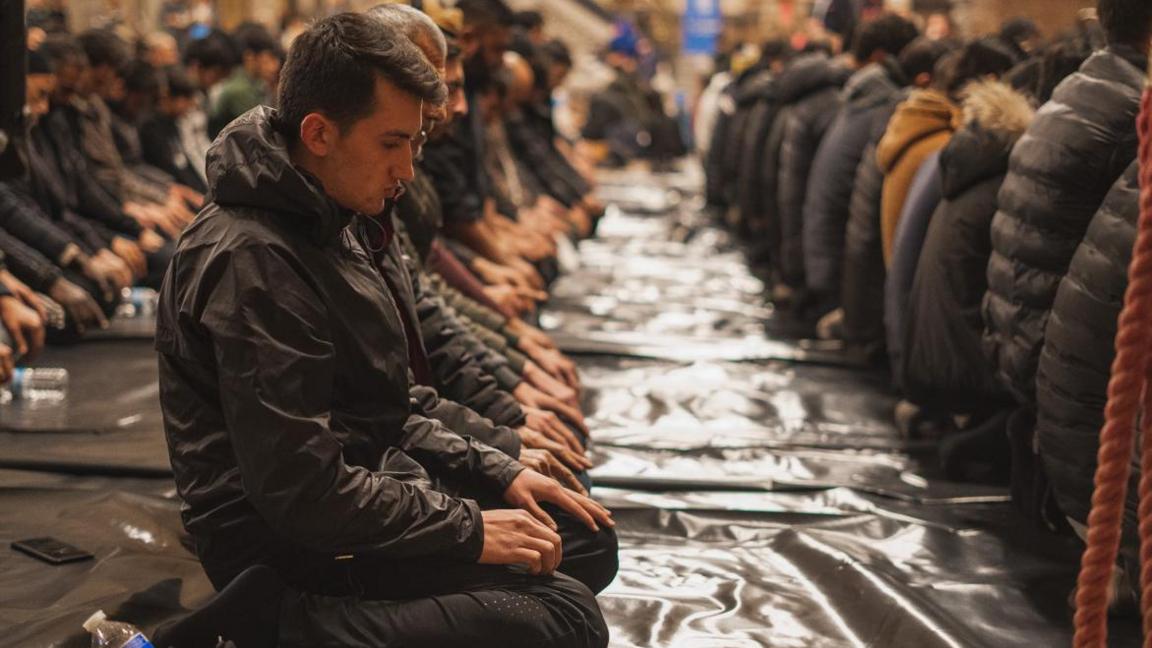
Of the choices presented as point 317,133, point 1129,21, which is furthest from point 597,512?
point 1129,21

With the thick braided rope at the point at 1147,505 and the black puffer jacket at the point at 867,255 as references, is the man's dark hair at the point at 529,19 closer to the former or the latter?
the black puffer jacket at the point at 867,255

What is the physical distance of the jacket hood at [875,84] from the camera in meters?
5.52

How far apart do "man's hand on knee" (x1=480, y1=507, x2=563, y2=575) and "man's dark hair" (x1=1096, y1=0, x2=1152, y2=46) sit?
177cm

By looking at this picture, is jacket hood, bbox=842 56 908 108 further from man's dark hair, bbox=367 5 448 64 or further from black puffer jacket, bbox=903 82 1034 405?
man's dark hair, bbox=367 5 448 64

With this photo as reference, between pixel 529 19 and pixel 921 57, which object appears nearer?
pixel 921 57

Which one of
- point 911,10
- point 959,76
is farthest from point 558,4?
point 959,76

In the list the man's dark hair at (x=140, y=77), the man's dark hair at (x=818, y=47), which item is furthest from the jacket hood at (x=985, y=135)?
the man's dark hair at (x=818, y=47)

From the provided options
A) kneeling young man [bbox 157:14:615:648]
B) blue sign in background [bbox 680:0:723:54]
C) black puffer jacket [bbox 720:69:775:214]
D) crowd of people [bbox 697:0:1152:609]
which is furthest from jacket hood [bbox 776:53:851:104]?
blue sign in background [bbox 680:0:723:54]

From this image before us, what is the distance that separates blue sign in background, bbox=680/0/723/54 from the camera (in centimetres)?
2050

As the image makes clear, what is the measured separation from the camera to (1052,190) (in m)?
3.21

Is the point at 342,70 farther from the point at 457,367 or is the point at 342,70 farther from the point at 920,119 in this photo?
the point at 920,119

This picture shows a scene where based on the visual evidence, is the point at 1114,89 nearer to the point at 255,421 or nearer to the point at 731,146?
the point at 255,421

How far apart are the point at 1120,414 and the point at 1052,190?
173 cm

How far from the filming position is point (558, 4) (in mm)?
21438
